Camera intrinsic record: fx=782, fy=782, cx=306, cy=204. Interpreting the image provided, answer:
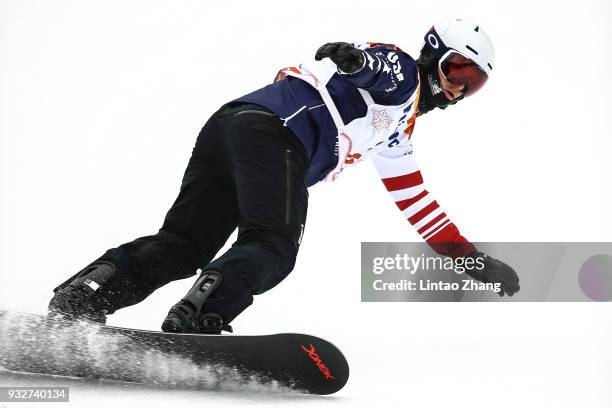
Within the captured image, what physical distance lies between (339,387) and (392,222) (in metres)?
3.78

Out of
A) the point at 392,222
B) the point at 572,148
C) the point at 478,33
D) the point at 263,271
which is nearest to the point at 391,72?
A: the point at 478,33

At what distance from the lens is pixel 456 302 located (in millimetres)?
4754

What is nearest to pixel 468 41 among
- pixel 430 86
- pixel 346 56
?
pixel 430 86

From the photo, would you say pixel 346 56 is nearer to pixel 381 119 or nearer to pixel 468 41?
pixel 381 119

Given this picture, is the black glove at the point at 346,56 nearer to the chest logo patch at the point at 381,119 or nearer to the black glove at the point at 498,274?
the chest logo patch at the point at 381,119

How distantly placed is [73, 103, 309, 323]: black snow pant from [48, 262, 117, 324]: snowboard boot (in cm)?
5

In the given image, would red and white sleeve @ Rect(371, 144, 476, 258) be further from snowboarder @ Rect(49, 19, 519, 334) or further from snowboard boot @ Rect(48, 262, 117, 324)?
snowboard boot @ Rect(48, 262, 117, 324)

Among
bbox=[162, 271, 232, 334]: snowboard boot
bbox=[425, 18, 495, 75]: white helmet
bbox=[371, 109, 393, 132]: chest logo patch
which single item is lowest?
bbox=[162, 271, 232, 334]: snowboard boot

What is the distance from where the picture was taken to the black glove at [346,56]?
2.93m

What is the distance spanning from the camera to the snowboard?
2.51 meters

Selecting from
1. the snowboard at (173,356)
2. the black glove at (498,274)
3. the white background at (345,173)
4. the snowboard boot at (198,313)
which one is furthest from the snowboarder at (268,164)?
the black glove at (498,274)

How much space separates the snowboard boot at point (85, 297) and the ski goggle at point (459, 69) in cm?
167

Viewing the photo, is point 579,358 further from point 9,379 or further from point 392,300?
point 9,379

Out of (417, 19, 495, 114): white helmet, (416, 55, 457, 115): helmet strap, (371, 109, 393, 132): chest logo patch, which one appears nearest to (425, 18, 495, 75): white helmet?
(417, 19, 495, 114): white helmet
